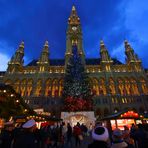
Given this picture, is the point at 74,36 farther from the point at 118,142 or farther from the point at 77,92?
the point at 118,142

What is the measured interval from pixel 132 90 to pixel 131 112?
1485 inches

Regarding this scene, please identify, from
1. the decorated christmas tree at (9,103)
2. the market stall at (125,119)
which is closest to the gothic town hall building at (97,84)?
the decorated christmas tree at (9,103)

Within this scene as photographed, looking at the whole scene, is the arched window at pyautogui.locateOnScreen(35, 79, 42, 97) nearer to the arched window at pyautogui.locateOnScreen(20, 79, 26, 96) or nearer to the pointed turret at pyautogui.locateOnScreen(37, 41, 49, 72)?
the arched window at pyautogui.locateOnScreen(20, 79, 26, 96)

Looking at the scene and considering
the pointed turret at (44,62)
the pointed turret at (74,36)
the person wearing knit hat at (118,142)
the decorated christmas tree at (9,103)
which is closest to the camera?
the person wearing knit hat at (118,142)

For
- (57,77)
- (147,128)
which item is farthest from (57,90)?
(147,128)

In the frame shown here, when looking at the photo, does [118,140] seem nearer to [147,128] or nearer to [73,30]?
[147,128]

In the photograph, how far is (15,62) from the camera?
5384 centimetres

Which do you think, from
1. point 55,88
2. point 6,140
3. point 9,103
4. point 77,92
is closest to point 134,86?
point 77,92

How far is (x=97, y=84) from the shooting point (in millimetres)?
50562

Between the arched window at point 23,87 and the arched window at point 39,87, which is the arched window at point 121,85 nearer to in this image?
the arched window at point 39,87

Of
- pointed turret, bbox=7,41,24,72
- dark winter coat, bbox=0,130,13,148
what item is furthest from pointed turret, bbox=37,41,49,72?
dark winter coat, bbox=0,130,13,148

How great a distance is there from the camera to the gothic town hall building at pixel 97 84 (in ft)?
150

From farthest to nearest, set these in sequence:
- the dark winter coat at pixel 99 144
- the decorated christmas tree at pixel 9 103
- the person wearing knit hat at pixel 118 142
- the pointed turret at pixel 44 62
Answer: the pointed turret at pixel 44 62 < the decorated christmas tree at pixel 9 103 < the person wearing knit hat at pixel 118 142 < the dark winter coat at pixel 99 144

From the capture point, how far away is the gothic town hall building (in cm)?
4559
